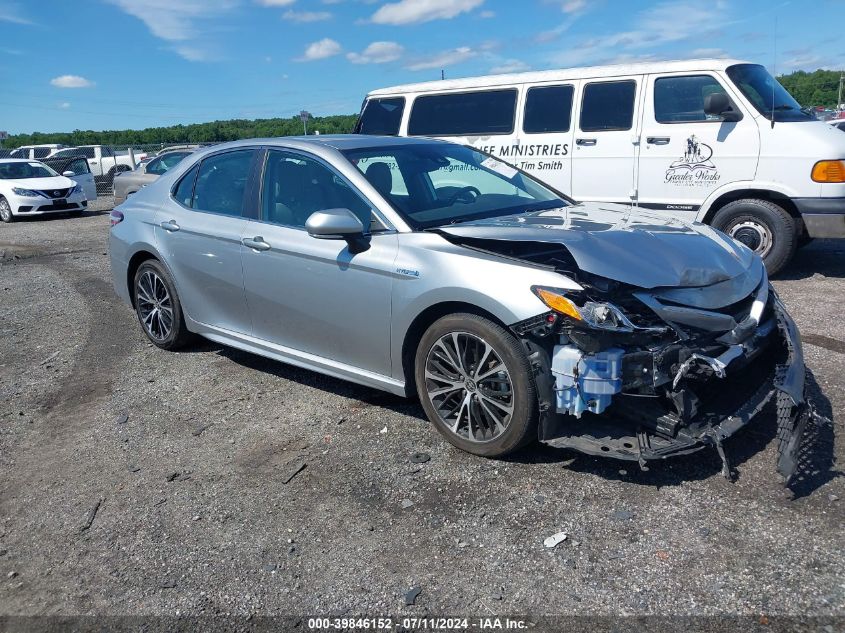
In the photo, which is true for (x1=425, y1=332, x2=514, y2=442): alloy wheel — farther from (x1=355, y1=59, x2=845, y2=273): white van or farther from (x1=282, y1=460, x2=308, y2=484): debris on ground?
(x1=355, y1=59, x2=845, y2=273): white van

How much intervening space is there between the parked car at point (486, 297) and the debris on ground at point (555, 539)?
0.44 meters

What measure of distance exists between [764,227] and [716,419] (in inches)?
194

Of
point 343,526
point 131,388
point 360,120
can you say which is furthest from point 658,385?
point 360,120

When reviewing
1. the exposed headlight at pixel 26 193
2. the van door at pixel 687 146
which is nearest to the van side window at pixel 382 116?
the van door at pixel 687 146

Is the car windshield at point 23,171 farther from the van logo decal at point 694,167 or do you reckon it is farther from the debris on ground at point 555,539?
the debris on ground at point 555,539

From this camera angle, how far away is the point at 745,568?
2840 mm

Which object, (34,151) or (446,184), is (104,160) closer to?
(34,151)

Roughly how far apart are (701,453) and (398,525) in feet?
5.42

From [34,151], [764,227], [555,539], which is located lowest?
[555,539]

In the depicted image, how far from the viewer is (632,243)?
380cm

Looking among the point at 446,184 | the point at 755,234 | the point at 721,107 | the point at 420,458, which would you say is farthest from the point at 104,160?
the point at 420,458

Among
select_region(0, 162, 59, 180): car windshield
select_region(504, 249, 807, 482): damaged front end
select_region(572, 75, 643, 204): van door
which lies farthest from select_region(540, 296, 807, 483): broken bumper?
select_region(0, 162, 59, 180): car windshield

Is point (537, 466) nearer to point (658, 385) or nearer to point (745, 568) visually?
point (658, 385)

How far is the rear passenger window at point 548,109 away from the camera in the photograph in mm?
8656
